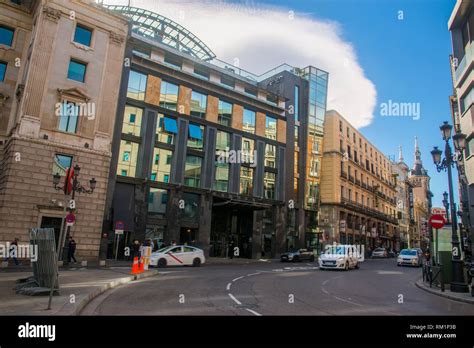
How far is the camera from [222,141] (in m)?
36.0

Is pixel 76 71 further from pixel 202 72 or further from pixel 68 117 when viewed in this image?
pixel 202 72

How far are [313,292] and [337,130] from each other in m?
44.5

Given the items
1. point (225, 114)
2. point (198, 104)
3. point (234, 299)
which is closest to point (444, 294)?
point (234, 299)

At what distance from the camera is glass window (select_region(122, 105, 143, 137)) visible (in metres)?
29.1

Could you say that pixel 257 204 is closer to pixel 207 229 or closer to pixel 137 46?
pixel 207 229

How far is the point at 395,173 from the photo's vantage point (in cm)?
8238

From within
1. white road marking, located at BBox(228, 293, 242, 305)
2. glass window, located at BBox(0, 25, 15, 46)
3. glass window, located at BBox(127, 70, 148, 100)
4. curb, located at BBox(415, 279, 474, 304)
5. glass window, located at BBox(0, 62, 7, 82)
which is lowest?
white road marking, located at BBox(228, 293, 242, 305)

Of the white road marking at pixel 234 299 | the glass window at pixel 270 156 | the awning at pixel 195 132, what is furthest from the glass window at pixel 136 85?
the white road marking at pixel 234 299

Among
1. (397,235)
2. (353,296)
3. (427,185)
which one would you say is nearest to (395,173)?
(397,235)

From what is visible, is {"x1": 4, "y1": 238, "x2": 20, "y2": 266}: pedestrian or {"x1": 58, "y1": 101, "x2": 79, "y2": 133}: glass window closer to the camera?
{"x1": 4, "y1": 238, "x2": 20, "y2": 266}: pedestrian

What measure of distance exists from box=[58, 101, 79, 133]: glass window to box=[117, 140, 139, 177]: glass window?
177 inches

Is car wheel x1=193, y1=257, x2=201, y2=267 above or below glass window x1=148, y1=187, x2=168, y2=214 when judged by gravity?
below

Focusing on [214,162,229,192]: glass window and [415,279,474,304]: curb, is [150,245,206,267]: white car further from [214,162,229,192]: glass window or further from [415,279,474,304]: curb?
Result: [415,279,474,304]: curb

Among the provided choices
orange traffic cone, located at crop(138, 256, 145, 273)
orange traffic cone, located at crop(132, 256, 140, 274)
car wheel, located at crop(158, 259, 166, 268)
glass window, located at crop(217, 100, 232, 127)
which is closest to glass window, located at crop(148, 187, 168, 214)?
car wheel, located at crop(158, 259, 166, 268)
